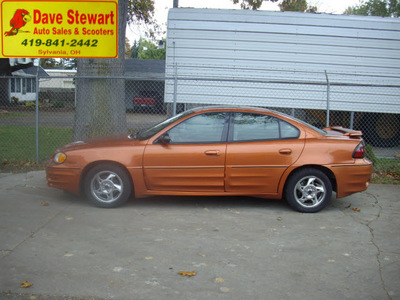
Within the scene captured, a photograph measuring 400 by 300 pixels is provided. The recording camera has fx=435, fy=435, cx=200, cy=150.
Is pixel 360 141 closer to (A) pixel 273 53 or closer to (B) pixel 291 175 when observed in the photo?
(B) pixel 291 175

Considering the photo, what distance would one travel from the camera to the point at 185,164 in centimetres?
612

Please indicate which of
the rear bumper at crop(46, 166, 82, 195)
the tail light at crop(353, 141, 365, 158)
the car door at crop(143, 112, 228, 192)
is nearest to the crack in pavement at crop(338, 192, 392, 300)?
the tail light at crop(353, 141, 365, 158)

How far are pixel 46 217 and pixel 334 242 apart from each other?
12.1 ft

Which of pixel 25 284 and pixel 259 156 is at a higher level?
pixel 259 156

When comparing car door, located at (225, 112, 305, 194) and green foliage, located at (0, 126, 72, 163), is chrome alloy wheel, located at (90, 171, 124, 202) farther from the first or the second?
green foliage, located at (0, 126, 72, 163)

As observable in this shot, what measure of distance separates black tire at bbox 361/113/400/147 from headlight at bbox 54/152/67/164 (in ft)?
33.5

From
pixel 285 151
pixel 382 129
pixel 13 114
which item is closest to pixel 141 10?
pixel 13 114

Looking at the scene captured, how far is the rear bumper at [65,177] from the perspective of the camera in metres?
6.19

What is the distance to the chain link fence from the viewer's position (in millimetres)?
8875

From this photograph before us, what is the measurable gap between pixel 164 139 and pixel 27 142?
7.72 metres

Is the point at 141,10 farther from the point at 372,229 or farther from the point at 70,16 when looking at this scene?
the point at 372,229

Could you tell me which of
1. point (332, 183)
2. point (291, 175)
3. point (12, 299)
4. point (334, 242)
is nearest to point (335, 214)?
point (332, 183)

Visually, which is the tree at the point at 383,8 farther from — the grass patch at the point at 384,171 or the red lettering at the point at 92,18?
the red lettering at the point at 92,18

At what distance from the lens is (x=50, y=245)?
481 cm
